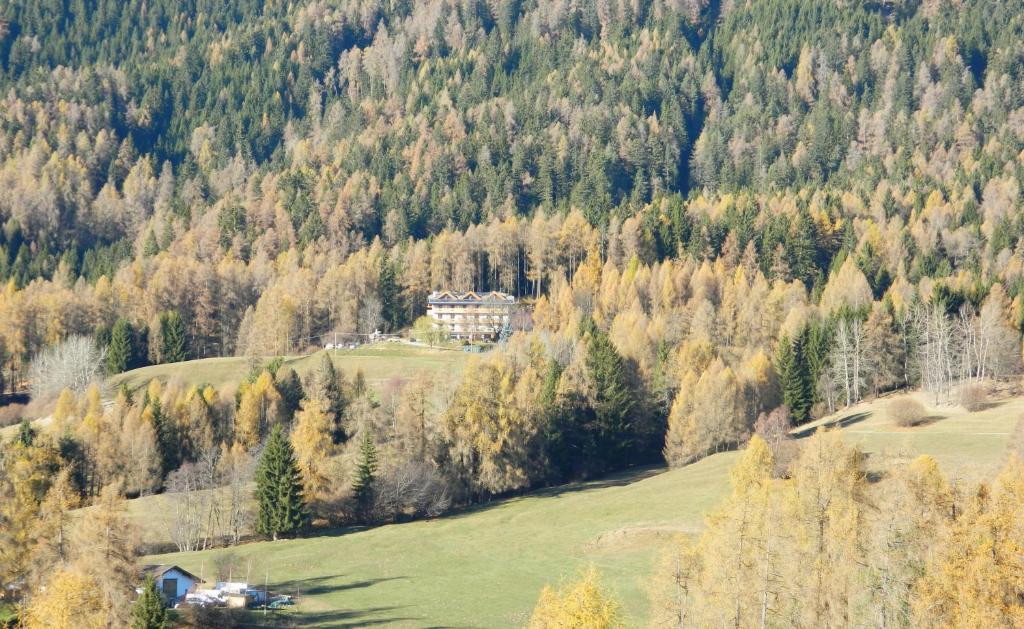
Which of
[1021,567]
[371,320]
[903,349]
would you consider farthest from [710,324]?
[1021,567]

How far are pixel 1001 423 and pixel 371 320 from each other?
9150 centimetres

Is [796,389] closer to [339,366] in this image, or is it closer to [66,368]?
[339,366]

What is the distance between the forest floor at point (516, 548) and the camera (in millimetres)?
60688

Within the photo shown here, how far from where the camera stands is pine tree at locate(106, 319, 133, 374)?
A: 141 metres

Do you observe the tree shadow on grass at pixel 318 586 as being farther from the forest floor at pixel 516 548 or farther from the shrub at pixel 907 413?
the shrub at pixel 907 413

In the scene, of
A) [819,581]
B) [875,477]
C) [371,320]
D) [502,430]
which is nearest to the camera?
[819,581]

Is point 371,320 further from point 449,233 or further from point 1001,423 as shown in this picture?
point 1001,423

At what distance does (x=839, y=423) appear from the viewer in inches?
4021

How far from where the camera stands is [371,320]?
517 feet

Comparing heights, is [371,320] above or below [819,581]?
above

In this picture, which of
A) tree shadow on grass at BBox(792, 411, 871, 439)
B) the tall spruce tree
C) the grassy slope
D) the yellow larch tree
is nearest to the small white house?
the yellow larch tree

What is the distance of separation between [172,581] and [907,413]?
6283 cm

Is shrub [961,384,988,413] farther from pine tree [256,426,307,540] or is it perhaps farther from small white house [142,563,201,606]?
small white house [142,563,201,606]

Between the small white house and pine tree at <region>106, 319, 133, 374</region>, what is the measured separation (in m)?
84.0
